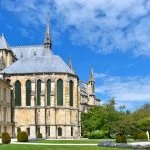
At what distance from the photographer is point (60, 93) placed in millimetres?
86000

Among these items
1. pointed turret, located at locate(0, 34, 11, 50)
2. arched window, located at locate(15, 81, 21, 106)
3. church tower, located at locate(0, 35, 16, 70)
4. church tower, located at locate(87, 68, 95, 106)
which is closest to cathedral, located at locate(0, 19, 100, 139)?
arched window, located at locate(15, 81, 21, 106)

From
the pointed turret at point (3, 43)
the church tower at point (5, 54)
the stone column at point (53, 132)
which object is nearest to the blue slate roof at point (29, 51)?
the church tower at point (5, 54)

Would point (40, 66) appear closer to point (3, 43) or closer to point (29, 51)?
point (3, 43)

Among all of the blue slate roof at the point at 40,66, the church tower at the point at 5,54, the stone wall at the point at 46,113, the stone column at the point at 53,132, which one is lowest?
the stone column at the point at 53,132

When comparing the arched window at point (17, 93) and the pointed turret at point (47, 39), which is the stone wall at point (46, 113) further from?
the pointed turret at point (47, 39)

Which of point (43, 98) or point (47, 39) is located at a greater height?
point (47, 39)

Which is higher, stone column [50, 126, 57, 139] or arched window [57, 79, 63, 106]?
arched window [57, 79, 63, 106]

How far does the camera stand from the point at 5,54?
96500 millimetres

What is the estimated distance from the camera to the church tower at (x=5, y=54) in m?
95.9

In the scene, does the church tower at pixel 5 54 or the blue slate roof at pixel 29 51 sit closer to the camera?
the church tower at pixel 5 54

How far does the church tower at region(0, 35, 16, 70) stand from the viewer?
9588 centimetres

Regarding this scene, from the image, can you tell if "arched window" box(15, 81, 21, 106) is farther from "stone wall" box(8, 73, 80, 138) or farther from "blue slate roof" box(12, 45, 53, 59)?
"blue slate roof" box(12, 45, 53, 59)

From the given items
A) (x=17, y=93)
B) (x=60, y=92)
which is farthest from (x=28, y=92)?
(x=60, y=92)

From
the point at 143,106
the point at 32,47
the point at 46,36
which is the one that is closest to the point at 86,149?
the point at 32,47
